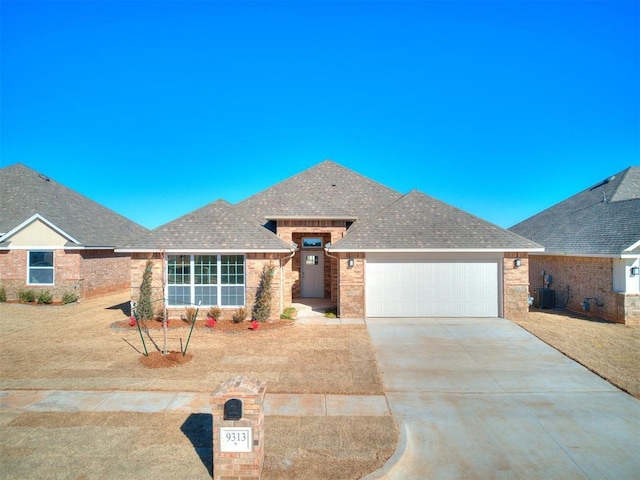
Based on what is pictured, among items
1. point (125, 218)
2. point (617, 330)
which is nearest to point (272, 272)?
point (617, 330)

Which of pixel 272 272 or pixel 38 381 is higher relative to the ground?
pixel 272 272

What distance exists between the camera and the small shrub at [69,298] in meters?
17.3

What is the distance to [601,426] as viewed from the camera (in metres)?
5.91

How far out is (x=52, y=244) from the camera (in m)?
17.7

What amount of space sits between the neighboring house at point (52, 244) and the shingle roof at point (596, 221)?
22.2 m

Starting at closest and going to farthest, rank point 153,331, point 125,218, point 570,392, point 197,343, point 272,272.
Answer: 1. point 570,392
2. point 197,343
3. point 153,331
4. point 272,272
5. point 125,218

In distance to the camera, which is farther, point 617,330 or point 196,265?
point 196,265

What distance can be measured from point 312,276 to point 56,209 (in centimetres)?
1419

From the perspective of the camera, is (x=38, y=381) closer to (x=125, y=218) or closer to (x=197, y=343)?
(x=197, y=343)

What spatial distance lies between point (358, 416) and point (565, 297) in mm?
14383

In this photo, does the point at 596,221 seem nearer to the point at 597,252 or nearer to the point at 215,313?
the point at 597,252

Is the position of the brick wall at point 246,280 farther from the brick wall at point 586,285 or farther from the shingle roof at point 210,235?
the brick wall at point 586,285

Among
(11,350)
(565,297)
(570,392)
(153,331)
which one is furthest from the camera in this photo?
(565,297)

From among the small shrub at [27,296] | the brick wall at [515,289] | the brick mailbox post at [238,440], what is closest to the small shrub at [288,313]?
the brick wall at [515,289]
